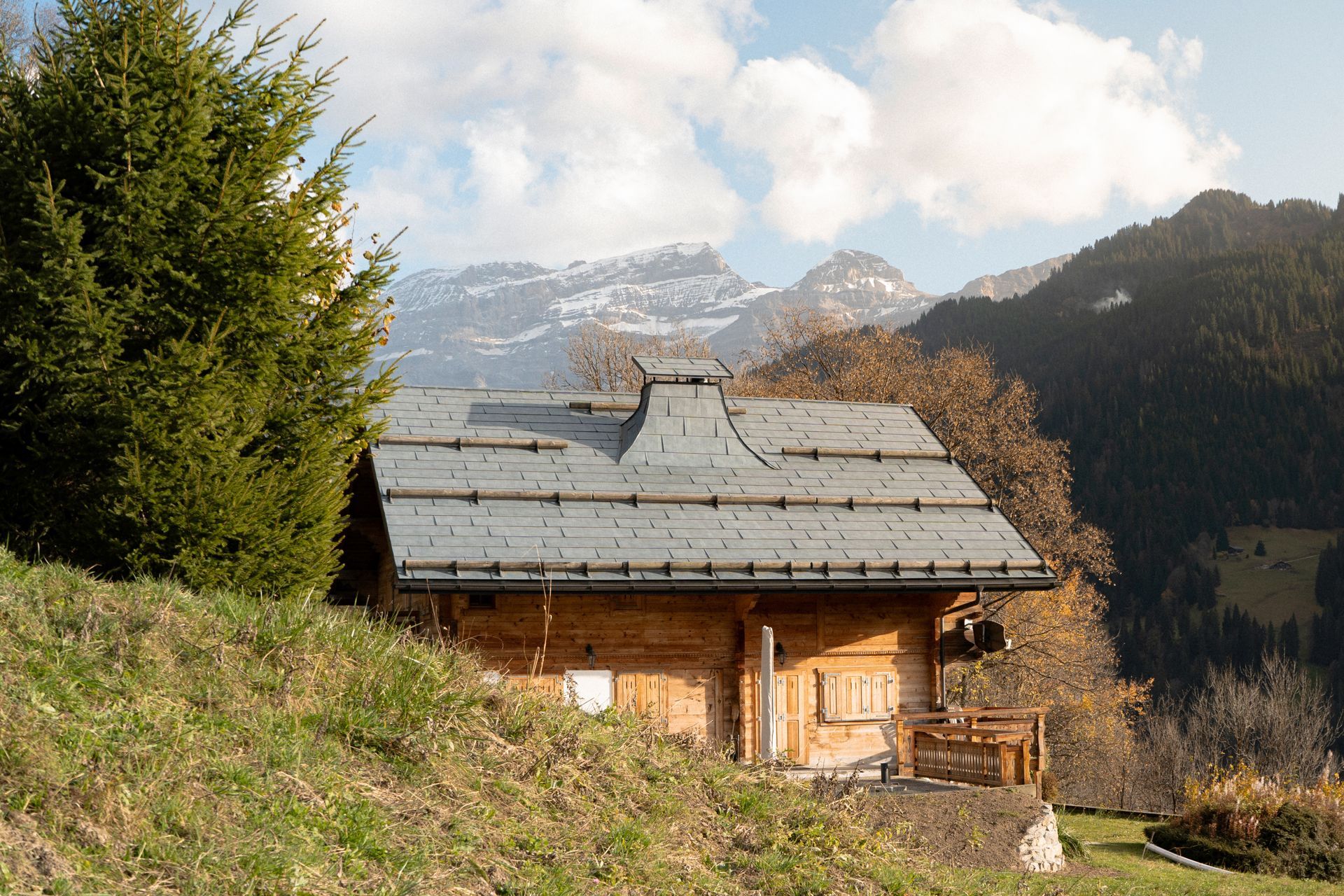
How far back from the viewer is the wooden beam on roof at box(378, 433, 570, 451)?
1700 centimetres

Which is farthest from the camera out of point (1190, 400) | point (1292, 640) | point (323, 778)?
point (1190, 400)

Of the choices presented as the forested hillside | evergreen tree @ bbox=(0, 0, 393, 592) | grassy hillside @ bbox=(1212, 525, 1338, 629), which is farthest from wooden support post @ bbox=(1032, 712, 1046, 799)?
grassy hillside @ bbox=(1212, 525, 1338, 629)

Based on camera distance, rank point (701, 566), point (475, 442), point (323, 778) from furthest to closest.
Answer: point (475, 442) → point (701, 566) → point (323, 778)

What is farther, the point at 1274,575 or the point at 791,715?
the point at 1274,575

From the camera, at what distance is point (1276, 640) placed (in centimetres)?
9444

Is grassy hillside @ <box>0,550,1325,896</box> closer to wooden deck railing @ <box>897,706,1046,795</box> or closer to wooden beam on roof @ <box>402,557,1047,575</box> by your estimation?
wooden beam on roof @ <box>402,557,1047,575</box>

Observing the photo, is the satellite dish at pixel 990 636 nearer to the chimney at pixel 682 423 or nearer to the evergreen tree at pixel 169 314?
the chimney at pixel 682 423

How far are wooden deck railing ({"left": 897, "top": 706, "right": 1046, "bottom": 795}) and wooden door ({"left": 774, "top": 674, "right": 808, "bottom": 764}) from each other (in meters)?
1.40

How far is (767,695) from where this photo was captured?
Result: 48.5ft

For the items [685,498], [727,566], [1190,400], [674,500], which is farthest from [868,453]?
[1190,400]

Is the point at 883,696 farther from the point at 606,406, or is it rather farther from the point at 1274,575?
the point at 1274,575

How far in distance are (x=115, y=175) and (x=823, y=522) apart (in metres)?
10.6

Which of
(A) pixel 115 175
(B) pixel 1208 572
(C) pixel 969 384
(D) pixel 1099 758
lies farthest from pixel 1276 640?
(A) pixel 115 175

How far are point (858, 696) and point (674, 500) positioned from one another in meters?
3.95
